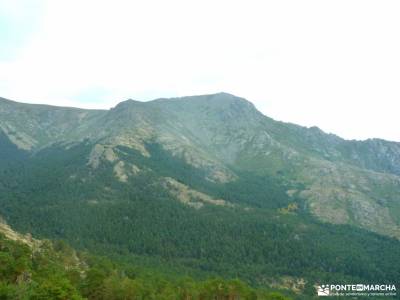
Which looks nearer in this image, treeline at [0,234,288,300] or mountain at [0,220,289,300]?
mountain at [0,220,289,300]

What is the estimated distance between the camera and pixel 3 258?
311ft

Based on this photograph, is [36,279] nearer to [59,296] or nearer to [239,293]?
[59,296]

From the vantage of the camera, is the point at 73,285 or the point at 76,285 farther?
the point at 76,285

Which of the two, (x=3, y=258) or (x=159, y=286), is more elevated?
(x=3, y=258)

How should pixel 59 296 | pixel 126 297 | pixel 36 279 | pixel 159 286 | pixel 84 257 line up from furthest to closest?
pixel 84 257
pixel 159 286
pixel 126 297
pixel 36 279
pixel 59 296

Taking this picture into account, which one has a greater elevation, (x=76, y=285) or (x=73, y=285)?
(x=73, y=285)

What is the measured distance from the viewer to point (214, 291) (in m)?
111

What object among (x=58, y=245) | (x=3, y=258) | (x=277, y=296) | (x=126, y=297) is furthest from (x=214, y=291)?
(x=58, y=245)

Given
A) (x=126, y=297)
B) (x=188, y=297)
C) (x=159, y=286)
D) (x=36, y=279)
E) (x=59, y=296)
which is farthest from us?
(x=159, y=286)

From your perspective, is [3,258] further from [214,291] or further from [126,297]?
[214,291]

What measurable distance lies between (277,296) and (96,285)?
42.9m

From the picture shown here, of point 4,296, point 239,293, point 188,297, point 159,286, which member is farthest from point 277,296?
point 4,296

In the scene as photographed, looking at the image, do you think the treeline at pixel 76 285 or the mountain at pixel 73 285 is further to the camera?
the treeline at pixel 76 285

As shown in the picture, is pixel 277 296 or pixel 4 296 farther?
pixel 277 296
